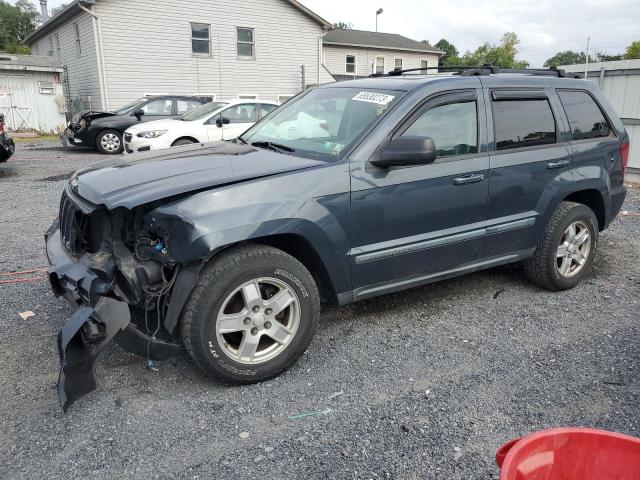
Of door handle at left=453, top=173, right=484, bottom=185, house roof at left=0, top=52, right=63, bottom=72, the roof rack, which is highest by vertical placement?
house roof at left=0, top=52, right=63, bottom=72

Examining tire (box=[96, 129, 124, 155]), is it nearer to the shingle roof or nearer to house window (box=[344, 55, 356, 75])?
the shingle roof

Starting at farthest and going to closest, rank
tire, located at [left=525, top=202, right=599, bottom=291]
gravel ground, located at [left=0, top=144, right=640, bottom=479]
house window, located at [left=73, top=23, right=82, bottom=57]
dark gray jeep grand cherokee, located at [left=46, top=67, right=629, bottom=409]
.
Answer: house window, located at [left=73, top=23, right=82, bottom=57] < tire, located at [left=525, top=202, right=599, bottom=291] < dark gray jeep grand cherokee, located at [left=46, top=67, right=629, bottom=409] < gravel ground, located at [left=0, top=144, right=640, bottom=479]

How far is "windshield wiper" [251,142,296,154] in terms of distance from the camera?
372 centimetres

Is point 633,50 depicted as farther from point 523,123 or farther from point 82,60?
point 523,123

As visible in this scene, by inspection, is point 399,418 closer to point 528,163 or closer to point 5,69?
point 528,163

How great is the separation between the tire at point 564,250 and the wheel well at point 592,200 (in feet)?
0.49

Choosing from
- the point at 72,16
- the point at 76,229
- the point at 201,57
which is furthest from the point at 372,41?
the point at 76,229

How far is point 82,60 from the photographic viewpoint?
2003 centimetres

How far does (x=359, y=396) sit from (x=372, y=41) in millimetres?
30978

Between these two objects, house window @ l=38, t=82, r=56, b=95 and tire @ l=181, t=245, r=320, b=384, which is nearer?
tire @ l=181, t=245, r=320, b=384

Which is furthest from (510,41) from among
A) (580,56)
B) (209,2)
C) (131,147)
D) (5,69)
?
(131,147)

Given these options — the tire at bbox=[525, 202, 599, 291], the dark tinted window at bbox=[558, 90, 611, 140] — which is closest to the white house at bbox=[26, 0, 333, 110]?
the dark tinted window at bbox=[558, 90, 611, 140]

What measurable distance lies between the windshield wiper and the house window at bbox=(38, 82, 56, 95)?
63.9ft

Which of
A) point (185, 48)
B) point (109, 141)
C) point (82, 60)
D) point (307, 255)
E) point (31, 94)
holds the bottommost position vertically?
point (307, 255)
